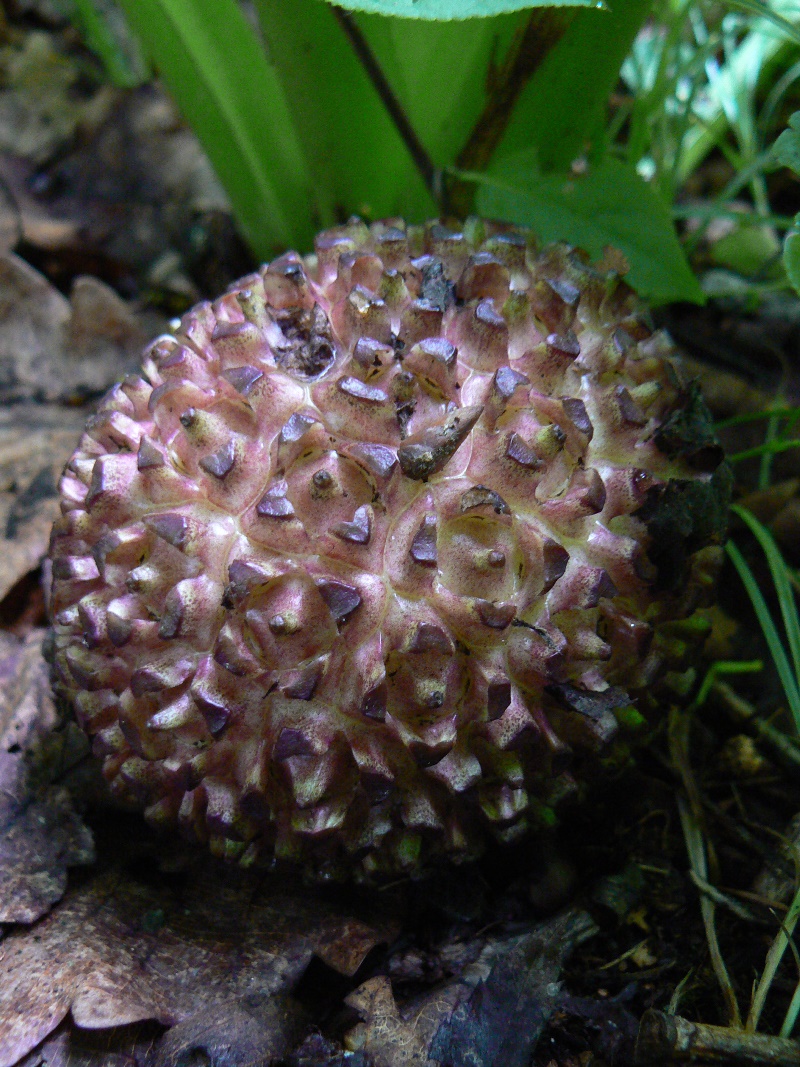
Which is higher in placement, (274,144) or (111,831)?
(274,144)

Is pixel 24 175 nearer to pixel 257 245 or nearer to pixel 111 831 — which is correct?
pixel 257 245

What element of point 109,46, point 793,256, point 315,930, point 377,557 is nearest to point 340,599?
point 377,557

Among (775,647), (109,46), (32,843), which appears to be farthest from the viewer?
(109,46)

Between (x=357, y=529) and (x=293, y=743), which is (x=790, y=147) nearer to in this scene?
(x=357, y=529)

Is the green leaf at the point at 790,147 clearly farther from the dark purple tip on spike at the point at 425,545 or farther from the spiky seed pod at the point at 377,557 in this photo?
the dark purple tip on spike at the point at 425,545

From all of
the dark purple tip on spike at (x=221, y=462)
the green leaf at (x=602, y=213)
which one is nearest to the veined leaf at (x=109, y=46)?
the green leaf at (x=602, y=213)

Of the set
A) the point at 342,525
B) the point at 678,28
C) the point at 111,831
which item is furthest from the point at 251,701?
the point at 678,28
